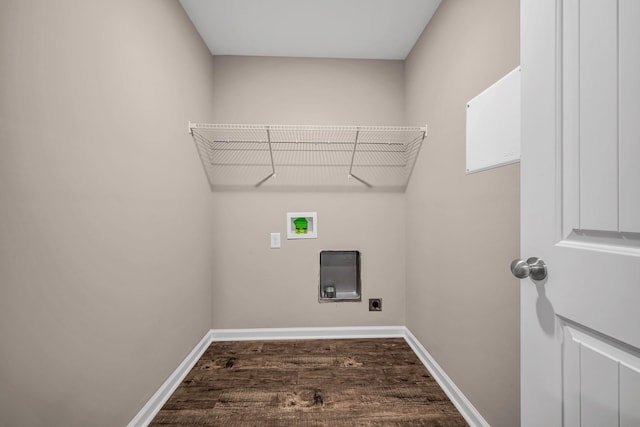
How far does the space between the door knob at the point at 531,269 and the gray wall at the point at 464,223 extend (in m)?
0.51

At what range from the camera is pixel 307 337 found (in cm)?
243

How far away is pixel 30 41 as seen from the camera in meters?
0.89

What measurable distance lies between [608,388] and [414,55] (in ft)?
7.75

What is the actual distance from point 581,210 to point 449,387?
150 centimetres

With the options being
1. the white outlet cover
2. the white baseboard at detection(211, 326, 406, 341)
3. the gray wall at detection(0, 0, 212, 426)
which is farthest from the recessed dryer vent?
the gray wall at detection(0, 0, 212, 426)

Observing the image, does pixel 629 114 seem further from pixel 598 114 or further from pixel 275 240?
pixel 275 240

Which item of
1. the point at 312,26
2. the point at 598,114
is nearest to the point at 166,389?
the point at 598,114

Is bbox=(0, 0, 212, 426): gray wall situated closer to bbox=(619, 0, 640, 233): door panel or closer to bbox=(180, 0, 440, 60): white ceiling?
bbox=(180, 0, 440, 60): white ceiling

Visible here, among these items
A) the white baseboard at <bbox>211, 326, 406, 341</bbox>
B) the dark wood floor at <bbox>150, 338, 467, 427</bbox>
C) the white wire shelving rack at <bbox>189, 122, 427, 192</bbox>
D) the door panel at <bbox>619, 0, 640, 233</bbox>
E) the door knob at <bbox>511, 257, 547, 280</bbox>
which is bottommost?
the dark wood floor at <bbox>150, 338, 467, 427</bbox>

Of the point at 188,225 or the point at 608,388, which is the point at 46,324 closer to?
the point at 188,225

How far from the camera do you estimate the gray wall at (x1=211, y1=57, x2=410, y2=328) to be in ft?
7.94

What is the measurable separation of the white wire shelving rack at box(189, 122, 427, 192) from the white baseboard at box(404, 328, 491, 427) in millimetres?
1303

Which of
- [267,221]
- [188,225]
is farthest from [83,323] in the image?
[267,221]

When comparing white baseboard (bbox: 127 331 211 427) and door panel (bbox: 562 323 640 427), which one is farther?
white baseboard (bbox: 127 331 211 427)
